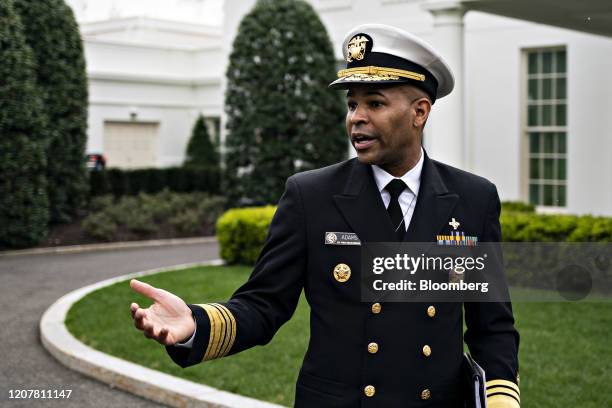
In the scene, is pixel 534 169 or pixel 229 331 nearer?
pixel 229 331

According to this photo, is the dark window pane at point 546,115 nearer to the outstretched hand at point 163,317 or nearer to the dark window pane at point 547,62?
the dark window pane at point 547,62

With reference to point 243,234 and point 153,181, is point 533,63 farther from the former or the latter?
point 153,181

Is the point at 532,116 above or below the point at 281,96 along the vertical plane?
below

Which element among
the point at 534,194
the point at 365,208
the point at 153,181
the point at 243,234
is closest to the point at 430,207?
the point at 365,208

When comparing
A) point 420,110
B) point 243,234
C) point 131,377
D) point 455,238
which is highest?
point 420,110

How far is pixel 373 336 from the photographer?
2881 millimetres

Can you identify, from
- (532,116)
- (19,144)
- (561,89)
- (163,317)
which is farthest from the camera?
(532,116)

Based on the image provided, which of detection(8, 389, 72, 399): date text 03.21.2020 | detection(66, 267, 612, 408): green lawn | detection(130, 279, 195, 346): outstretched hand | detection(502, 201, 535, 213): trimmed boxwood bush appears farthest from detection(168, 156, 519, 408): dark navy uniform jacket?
detection(502, 201, 535, 213): trimmed boxwood bush

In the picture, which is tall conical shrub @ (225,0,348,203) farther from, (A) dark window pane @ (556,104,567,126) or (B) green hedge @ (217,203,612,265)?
(A) dark window pane @ (556,104,567,126)

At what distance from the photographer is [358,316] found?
290 centimetres

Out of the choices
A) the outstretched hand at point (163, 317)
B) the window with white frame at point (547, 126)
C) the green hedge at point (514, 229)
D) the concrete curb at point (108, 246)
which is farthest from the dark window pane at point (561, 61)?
the outstretched hand at point (163, 317)

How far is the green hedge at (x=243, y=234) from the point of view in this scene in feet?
43.2

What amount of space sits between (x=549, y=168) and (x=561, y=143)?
499 mm

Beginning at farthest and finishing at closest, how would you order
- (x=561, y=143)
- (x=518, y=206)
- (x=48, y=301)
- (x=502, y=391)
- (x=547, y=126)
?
1. (x=547, y=126)
2. (x=561, y=143)
3. (x=518, y=206)
4. (x=48, y=301)
5. (x=502, y=391)
